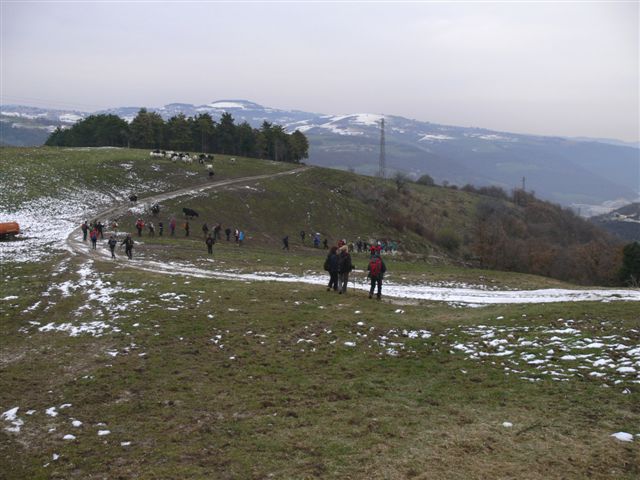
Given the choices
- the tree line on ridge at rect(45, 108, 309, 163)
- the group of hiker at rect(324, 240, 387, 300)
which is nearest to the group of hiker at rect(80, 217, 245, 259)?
the group of hiker at rect(324, 240, 387, 300)

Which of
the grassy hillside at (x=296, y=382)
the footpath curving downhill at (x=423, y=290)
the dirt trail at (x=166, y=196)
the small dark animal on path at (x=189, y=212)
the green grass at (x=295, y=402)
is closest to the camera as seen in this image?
the green grass at (x=295, y=402)

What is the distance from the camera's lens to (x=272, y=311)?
67.4ft

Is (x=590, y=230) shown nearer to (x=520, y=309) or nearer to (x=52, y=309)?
(x=520, y=309)

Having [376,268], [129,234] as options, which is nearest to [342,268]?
[376,268]

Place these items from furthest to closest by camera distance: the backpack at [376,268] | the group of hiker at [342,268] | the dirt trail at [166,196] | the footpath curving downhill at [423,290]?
1. the dirt trail at [166,196]
2. the footpath curving downhill at [423,290]
3. the group of hiker at [342,268]
4. the backpack at [376,268]

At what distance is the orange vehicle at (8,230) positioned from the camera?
3900 cm

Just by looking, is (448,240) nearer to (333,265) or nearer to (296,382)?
(333,265)

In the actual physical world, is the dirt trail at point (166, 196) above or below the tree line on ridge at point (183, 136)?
below

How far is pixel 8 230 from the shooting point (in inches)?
1547

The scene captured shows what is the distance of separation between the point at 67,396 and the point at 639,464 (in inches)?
504

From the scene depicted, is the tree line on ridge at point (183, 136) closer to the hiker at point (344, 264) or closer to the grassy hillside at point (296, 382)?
the grassy hillside at point (296, 382)

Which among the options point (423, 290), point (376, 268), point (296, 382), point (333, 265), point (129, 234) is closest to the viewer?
point (296, 382)

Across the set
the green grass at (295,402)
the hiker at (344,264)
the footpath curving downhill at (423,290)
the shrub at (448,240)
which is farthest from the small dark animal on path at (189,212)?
the shrub at (448,240)

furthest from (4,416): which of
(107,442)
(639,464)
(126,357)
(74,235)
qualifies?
(74,235)
